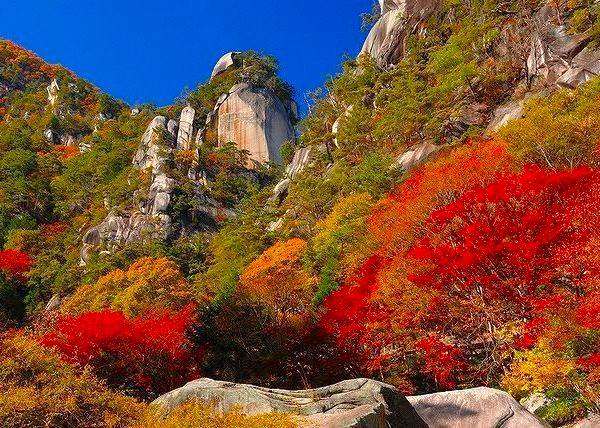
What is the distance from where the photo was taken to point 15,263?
184 feet

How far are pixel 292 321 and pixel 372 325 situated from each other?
5666 mm

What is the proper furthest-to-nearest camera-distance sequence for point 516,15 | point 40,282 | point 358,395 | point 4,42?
point 4,42 → point 40,282 → point 516,15 → point 358,395

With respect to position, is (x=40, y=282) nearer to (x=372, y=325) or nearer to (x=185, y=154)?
(x=185, y=154)

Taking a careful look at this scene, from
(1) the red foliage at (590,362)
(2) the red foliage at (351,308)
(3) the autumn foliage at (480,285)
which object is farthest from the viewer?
(2) the red foliage at (351,308)

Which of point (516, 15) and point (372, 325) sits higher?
point (516, 15)

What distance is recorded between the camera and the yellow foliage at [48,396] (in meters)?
11.8

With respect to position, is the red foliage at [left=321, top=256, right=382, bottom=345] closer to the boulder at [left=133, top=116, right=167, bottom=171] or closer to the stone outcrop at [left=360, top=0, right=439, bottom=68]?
the stone outcrop at [left=360, top=0, right=439, bottom=68]

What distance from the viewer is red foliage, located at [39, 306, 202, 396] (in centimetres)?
2341

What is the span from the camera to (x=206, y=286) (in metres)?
42.5

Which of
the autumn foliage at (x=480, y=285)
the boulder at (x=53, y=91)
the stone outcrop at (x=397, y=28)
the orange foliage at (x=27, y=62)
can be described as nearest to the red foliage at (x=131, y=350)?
the autumn foliage at (x=480, y=285)

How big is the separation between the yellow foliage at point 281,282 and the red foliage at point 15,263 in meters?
33.5

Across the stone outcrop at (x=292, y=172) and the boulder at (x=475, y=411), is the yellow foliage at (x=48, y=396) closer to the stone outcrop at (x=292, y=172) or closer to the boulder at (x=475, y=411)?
the boulder at (x=475, y=411)

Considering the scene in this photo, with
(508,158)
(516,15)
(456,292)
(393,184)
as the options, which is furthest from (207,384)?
(516,15)

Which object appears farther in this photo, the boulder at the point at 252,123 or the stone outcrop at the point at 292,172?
the boulder at the point at 252,123
